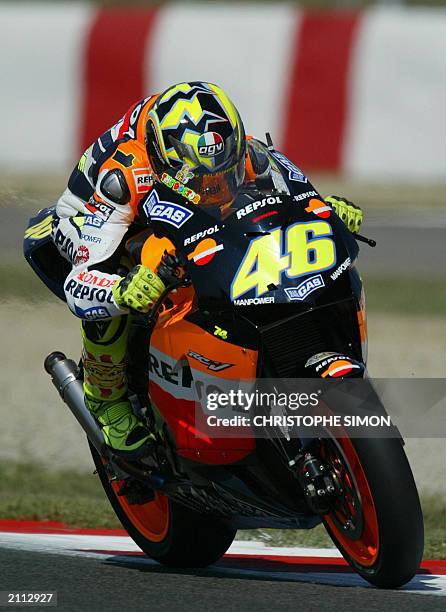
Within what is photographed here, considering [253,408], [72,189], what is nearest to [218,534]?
[253,408]

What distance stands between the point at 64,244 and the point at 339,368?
141cm

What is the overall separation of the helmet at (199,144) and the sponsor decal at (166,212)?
0.06 m

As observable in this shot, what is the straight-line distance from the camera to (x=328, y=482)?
400 cm

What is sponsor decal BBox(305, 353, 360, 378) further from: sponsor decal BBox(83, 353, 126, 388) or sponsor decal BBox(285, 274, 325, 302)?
sponsor decal BBox(83, 353, 126, 388)

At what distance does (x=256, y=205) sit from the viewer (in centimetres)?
432

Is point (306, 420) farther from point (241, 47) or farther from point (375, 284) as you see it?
point (241, 47)

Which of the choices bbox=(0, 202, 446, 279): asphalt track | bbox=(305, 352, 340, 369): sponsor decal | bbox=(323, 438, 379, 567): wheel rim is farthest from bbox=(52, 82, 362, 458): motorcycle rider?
bbox=(0, 202, 446, 279): asphalt track

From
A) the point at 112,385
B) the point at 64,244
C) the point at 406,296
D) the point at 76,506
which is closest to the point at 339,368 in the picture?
the point at 112,385

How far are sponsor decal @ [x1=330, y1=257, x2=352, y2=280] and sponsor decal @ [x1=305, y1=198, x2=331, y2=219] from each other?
0.65ft

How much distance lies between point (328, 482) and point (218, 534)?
1067 mm

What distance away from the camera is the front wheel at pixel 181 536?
16.2 ft

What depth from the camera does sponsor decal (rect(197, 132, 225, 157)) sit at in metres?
4.32

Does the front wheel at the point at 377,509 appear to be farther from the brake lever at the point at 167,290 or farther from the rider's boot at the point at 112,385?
the rider's boot at the point at 112,385

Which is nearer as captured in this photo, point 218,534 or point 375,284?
point 218,534
